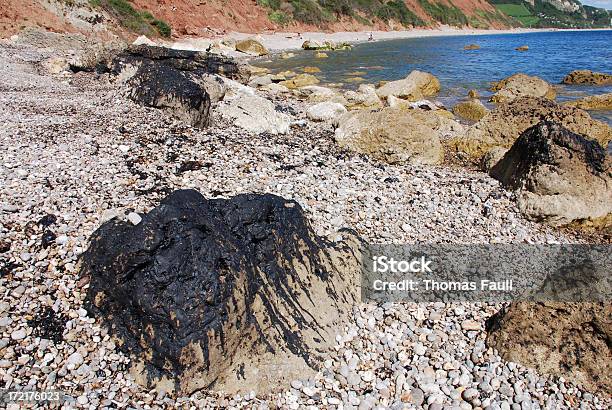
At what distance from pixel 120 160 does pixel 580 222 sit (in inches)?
364

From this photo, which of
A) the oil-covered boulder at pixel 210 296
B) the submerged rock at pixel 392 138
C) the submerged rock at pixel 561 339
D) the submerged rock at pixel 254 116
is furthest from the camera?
the submerged rock at pixel 254 116

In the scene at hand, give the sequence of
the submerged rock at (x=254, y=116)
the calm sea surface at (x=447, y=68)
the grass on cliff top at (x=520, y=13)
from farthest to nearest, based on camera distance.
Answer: the grass on cliff top at (x=520, y=13)
the calm sea surface at (x=447, y=68)
the submerged rock at (x=254, y=116)

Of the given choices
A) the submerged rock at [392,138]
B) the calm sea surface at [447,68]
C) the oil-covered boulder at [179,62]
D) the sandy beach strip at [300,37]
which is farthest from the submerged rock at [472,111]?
the sandy beach strip at [300,37]

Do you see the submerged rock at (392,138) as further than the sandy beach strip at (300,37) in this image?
No

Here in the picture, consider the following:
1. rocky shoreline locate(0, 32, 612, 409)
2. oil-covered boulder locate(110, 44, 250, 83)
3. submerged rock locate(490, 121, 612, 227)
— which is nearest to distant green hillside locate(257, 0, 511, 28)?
oil-covered boulder locate(110, 44, 250, 83)

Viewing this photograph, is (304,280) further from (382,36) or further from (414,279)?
(382,36)

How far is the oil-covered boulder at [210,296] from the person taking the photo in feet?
13.8

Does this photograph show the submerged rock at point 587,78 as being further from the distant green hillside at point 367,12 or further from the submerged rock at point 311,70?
the distant green hillside at point 367,12

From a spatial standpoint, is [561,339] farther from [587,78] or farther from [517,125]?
[587,78]

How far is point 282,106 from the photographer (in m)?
16.9

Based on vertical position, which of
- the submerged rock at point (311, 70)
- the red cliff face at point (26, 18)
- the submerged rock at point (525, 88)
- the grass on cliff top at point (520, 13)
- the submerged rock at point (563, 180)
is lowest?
the submerged rock at point (563, 180)

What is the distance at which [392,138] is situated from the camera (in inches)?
409

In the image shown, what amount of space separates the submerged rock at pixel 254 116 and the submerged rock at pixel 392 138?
1.92 metres

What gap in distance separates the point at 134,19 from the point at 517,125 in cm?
3964
